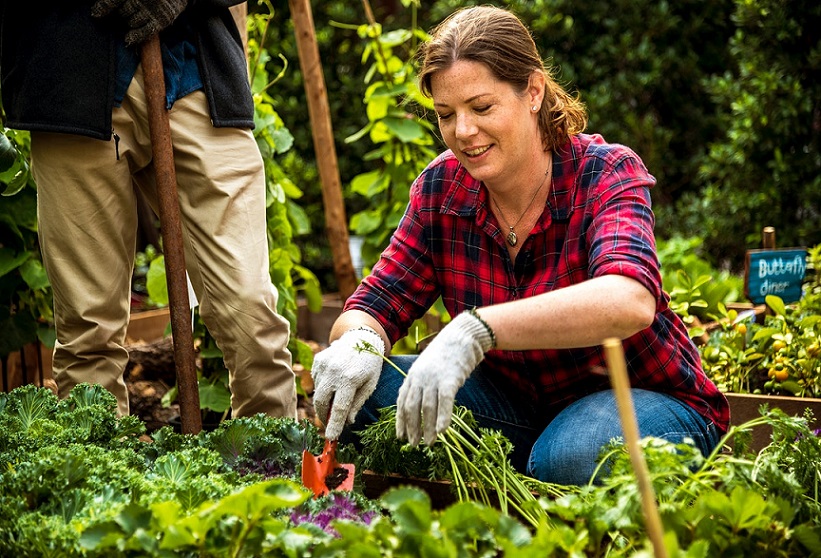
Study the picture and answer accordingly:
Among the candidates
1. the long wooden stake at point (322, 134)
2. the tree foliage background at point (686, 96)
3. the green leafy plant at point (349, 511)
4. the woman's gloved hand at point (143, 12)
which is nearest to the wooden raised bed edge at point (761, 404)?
the green leafy plant at point (349, 511)

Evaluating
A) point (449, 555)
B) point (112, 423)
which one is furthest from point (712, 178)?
point (449, 555)

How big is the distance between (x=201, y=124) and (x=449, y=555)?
5.25 ft

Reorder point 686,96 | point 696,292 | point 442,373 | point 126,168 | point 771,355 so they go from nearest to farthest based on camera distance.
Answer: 1. point 442,373
2. point 126,168
3. point 771,355
4. point 696,292
5. point 686,96

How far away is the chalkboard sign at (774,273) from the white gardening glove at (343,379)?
6.16 ft

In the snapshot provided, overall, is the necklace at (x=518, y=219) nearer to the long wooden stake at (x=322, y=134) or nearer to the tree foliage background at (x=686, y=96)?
the long wooden stake at (x=322, y=134)

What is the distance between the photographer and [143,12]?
2197 mm

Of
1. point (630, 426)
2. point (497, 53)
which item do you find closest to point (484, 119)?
point (497, 53)

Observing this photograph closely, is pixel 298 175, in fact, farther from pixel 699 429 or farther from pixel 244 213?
pixel 699 429

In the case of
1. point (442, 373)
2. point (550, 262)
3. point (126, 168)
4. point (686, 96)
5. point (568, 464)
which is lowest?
point (568, 464)

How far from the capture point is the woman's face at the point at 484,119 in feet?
6.13

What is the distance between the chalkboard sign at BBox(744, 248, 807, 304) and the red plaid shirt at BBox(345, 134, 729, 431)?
1391 mm

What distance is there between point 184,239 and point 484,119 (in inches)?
37.1

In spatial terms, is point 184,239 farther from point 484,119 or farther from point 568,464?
point 568,464

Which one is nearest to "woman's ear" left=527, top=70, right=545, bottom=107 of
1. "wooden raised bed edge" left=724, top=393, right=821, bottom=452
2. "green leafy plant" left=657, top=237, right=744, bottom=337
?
"wooden raised bed edge" left=724, top=393, right=821, bottom=452
